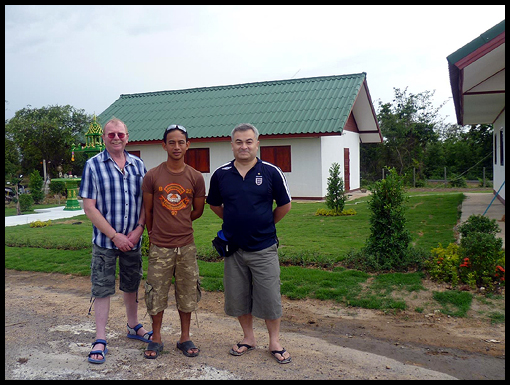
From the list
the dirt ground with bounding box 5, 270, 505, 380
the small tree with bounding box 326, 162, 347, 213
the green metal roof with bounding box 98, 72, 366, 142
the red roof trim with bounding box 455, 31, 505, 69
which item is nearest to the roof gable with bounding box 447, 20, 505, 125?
the red roof trim with bounding box 455, 31, 505, 69

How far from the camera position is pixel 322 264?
291 inches

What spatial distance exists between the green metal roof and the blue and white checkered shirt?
14684mm

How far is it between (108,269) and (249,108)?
729 inches

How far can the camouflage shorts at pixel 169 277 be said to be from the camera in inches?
171

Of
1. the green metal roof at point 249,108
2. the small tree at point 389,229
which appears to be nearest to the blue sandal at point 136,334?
the small tree at point 389,229

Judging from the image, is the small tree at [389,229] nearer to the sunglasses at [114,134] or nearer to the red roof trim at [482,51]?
the red roof trim at [482,51]

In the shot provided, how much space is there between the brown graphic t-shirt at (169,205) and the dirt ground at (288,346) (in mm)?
1085

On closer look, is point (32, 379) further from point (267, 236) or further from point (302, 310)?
point (302, 310)

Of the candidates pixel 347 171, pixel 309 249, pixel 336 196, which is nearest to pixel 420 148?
pixel 347 171

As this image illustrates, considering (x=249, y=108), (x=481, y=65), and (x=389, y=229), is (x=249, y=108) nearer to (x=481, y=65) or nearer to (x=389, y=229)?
(x=481, y=65)

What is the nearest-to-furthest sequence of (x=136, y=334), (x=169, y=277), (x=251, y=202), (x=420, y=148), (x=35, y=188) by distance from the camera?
(x=251, y=202)
(x=169, y=277)
(x=136, y=334)
(x=35, y=188)
(x=420, y=148)

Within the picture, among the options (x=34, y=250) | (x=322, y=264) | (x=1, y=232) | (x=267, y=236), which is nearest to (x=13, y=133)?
(x=34, y=250)

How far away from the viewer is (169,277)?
4434 mm

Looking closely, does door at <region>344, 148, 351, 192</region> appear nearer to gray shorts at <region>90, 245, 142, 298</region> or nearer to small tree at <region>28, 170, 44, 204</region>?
small tree at <region>28, 170, 44, 204</region>
